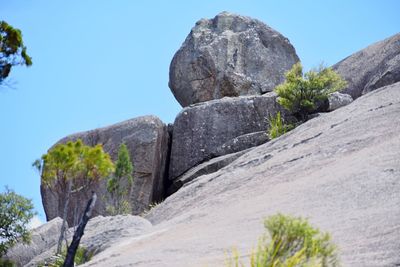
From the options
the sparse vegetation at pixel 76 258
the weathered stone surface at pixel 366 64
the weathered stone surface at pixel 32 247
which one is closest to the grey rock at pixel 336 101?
the weathered stone surface at pixel 366 64

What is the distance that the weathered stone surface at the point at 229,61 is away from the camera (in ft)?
115

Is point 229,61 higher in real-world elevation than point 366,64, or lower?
higher

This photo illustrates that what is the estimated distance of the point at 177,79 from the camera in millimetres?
36125

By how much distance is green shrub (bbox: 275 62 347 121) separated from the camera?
2730 cm

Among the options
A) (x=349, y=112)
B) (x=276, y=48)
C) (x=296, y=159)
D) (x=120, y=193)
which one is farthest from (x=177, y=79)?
(x=296, y=159)

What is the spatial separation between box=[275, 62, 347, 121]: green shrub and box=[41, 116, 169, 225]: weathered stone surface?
6097 mm

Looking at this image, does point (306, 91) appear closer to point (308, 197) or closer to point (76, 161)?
point (76, 161)

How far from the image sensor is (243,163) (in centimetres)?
1781

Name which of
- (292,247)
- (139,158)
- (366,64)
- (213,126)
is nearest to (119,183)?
(139,158)

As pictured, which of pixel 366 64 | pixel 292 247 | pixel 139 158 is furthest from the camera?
pixel 366 64

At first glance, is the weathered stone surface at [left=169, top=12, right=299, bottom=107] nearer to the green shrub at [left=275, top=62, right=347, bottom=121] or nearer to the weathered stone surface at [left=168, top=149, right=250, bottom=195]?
the green shrub at [left=275, top=62, right=347, bottom=121]

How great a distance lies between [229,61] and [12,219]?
16.6m

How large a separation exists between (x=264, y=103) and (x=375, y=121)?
46.9 feet

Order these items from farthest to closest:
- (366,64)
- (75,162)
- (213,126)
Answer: (366,64)
(213,126)
(75,162)
